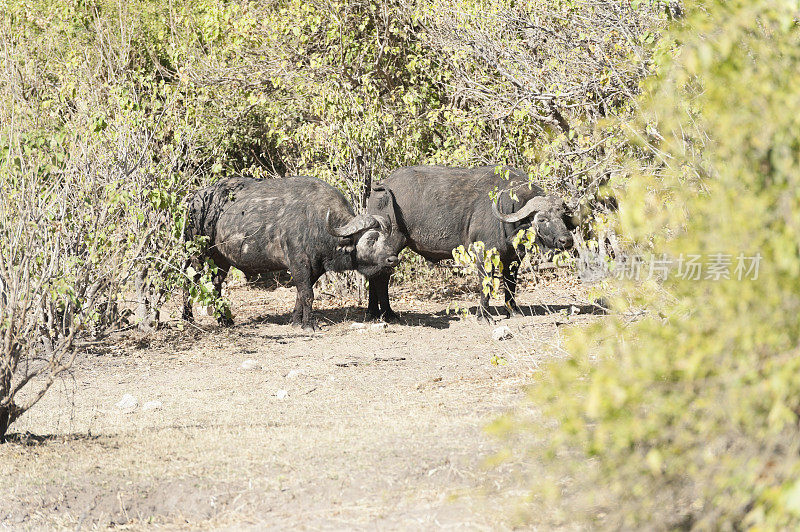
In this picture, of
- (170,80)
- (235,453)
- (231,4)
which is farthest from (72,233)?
(170,80)

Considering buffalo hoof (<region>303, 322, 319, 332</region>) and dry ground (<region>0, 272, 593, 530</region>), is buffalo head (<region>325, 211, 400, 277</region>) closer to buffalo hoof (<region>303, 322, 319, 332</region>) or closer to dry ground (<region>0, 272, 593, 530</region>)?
buffalo hoof (<region>303, 322, 319, 332</region>)

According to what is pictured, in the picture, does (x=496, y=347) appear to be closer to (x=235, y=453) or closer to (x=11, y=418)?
(x=235, y=453)

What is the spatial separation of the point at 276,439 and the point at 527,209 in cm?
645

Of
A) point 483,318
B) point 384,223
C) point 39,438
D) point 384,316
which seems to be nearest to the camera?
point 39,438

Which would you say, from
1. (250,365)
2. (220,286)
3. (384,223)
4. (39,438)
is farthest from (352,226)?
(39,438)

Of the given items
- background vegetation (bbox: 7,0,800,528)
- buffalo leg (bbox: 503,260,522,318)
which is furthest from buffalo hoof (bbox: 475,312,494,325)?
background vegetation (bbox: 7,0,800,528)

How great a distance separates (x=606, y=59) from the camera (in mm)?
8578

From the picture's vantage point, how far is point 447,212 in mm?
12453

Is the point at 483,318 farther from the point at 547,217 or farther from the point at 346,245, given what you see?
the point at 346,245

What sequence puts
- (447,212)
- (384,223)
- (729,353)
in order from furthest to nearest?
(447,212) < (384,223) < (729,353)

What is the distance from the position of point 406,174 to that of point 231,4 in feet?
15.7

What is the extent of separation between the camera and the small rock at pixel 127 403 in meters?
7.90

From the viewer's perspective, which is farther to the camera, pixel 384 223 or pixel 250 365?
pixel 384 223

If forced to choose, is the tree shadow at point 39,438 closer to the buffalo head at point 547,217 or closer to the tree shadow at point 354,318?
the tree shadow at point 354,318
